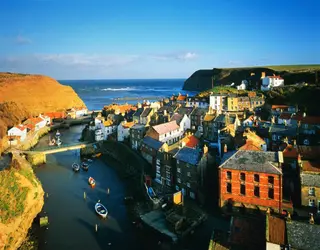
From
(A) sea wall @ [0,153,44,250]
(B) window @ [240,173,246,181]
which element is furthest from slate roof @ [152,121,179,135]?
(A) sea wall @ [0,153,44,250]

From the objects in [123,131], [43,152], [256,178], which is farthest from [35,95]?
[256,178]

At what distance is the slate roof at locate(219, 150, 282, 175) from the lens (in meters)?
33.2

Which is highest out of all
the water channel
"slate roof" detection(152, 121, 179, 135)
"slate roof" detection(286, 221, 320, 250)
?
"slate roof" detection(152, 121, 179, 135)

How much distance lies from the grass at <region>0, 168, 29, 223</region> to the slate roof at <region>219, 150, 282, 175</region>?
23208mm

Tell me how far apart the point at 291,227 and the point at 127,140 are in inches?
1921

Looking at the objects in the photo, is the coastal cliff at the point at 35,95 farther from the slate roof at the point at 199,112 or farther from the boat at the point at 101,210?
the boat at the point at 101,210

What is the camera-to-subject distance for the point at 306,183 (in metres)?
32.5

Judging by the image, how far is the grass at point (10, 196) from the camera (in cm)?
2875

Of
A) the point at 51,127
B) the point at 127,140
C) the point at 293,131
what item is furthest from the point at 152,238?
the point at 51,127

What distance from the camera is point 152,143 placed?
52781 millimetres

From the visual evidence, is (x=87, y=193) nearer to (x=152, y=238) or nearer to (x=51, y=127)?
(x=152, y=238)

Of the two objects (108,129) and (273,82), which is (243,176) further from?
(273,82)

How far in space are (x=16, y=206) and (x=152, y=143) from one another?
26999 mm

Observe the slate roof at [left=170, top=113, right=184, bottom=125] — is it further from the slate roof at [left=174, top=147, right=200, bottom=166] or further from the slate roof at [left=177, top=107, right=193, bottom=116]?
the slate roof at [left=174, top=147, right=200, bottom=166]
